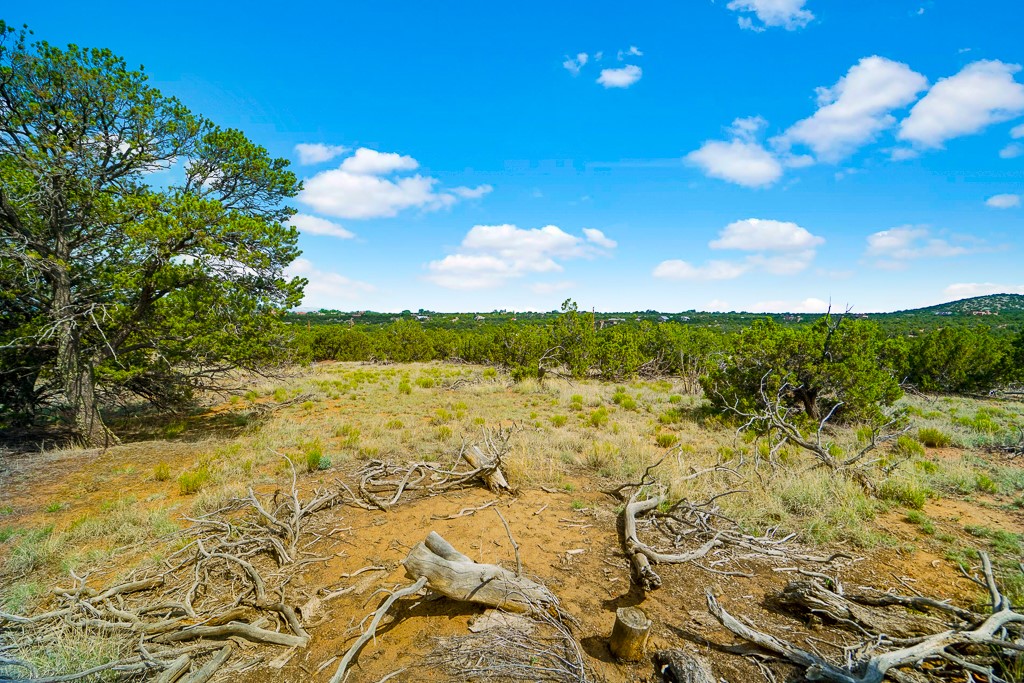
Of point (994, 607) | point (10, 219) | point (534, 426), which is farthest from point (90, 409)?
point (994, 607)

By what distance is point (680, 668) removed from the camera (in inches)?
121

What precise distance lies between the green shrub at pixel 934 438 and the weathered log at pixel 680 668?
10.8 m

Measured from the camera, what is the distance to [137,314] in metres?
10.0

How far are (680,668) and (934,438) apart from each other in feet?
36.4

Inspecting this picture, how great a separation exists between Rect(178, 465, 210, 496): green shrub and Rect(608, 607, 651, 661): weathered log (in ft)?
24.4

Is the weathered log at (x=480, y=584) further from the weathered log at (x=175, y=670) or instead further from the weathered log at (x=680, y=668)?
the weathered log at (x=175, y=670)

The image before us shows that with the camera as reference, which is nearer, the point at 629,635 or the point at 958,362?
the point at 629,635

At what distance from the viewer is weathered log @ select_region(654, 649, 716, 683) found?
2.98 metres

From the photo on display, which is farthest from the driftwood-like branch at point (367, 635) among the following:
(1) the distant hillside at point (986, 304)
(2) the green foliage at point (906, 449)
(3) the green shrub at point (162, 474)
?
(1) the distant hillside at point (986, 304)

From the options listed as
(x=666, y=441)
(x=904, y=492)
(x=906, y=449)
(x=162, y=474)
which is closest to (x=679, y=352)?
(x=906, y=449)

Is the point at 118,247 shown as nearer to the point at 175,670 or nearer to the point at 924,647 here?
the point at 175,670

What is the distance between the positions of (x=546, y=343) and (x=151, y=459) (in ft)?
51.0

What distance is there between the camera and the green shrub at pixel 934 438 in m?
9.87

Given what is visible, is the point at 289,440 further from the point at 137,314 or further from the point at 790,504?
the point at 790,504
